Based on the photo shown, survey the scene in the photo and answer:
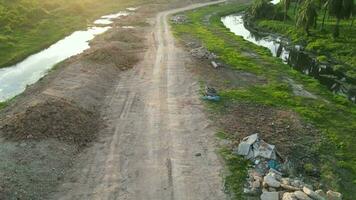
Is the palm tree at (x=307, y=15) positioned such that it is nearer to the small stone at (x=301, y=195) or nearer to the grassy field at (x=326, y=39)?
the grassy field at (x=326, y=39)

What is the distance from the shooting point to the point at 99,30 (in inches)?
2482

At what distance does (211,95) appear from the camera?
32.4 meters

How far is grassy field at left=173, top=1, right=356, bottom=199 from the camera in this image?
2261 cm

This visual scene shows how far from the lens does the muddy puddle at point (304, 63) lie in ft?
137

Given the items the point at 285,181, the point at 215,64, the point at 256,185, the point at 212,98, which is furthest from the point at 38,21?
the point at 285,181

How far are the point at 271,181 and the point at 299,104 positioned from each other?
1392 centimetres

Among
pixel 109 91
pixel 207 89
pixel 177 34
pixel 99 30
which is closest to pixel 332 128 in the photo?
pixel 207 89

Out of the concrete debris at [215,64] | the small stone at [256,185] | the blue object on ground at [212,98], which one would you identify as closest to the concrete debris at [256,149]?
the small stone at [256,185]

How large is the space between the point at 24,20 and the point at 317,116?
149 ft

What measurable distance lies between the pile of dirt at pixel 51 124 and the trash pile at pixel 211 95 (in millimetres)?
8594

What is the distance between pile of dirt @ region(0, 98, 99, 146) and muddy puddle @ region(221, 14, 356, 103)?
23.6m

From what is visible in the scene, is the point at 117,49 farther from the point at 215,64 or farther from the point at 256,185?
the point at 256,185

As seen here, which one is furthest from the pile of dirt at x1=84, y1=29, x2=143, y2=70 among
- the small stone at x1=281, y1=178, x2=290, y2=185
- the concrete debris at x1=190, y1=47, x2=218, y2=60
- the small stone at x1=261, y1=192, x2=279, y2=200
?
the small stone at x1=261, y1=192, x2=279, y2=200

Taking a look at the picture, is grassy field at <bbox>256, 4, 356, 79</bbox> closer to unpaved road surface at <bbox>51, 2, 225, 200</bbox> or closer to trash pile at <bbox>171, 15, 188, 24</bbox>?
trash pile at <bbox>171, 15, 188, 24</bbox>
